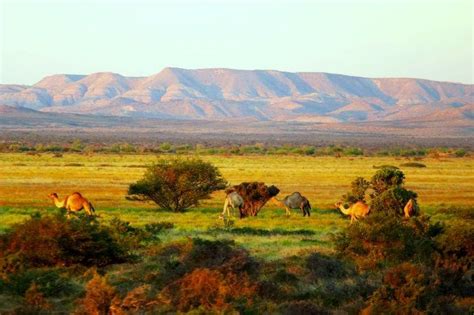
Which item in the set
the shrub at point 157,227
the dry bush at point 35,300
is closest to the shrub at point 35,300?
the dry bush at point 35,300

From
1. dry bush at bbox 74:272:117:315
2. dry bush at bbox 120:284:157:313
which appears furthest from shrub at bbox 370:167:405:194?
dry bush at bbox 74:272:117:315

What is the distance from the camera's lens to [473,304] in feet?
45.2

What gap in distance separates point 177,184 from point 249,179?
1959 cm

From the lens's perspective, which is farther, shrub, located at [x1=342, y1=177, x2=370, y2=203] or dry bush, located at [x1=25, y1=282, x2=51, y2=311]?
shrub, located at [x1=342, y1=177, x2=370, y2=203]

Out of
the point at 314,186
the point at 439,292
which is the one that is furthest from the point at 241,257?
the point at 314,186

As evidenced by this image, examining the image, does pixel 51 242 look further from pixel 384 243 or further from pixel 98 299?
pixel 384 243

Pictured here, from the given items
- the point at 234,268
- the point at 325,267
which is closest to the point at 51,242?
the point at 234,268

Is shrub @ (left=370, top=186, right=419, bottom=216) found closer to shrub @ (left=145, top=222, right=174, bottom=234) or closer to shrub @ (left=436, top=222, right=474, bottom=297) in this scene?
shrub @ (left=145, top=222, right=174, bottom=234)

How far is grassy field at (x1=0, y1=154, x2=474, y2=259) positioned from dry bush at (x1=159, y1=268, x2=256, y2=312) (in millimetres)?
4599

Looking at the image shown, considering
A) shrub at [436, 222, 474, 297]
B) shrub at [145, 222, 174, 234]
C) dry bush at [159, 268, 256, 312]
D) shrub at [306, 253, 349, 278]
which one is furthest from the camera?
shrub at [145, 222, 174, 234]

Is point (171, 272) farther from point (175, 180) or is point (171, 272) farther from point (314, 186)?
point (314, 186)

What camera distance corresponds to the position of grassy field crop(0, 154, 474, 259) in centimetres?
2212

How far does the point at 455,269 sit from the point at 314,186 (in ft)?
95.3

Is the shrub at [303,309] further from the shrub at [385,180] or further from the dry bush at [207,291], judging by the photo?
the shrub at [385,180]
